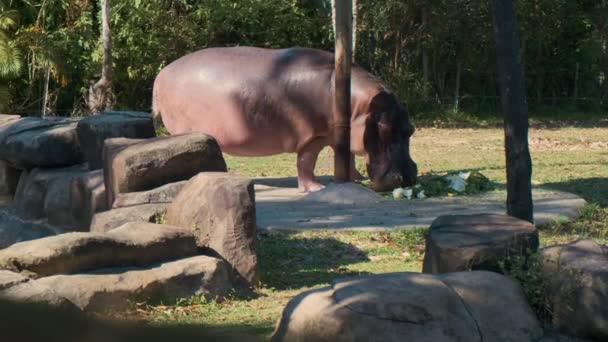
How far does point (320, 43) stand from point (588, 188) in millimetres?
11291

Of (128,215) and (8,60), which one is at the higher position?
(8,60)

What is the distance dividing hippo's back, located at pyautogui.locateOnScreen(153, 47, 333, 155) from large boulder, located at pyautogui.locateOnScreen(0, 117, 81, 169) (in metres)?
2.28

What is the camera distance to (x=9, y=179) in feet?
31.1

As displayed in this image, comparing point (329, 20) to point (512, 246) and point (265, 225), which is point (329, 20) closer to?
point (265, 225)

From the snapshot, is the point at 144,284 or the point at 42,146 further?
the point at 42,146

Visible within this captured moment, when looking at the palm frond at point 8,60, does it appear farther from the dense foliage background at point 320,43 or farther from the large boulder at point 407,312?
the large boulder at point 407,312

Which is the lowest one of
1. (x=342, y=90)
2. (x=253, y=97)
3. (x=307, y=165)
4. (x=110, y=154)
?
(x=307, y=165)

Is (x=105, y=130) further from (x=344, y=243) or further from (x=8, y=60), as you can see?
(x=8, y=60)

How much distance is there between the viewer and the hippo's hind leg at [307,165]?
1093cm

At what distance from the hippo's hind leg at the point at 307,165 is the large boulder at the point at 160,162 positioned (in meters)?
3.90

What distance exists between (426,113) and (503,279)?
56.3 ft

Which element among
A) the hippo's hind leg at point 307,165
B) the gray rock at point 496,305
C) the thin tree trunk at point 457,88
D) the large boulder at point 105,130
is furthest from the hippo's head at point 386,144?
the thin tree trunk at point 457,88

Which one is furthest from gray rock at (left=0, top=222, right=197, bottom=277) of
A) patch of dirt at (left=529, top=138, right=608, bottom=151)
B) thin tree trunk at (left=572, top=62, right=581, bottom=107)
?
thin tree trunk at (left=572, top=62, right=581, bottom=107)

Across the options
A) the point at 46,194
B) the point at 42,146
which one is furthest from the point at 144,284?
the point at 42,146
